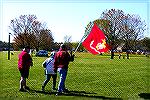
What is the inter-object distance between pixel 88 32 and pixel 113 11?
6023 centimetres

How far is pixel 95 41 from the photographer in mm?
12969

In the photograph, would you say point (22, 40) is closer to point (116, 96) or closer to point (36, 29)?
point (36, 29)

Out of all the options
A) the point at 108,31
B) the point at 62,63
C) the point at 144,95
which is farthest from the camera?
the point at 108,31

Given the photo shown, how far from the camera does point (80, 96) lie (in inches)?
494

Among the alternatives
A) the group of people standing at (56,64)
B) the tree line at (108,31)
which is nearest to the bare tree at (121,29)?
the tree line at (108,31)

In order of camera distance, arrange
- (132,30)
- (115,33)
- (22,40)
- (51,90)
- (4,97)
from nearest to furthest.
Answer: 1. (4,97)
2. (51,90)
3. (115,33)
4. (132,30)
5. (22,40)

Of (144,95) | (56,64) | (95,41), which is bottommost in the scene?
(144,95)

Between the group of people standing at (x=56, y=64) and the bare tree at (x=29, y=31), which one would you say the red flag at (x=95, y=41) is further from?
the bare tree at (x=29, y=31)

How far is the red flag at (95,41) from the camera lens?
12.7 meters

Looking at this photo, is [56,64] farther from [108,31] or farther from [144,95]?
[108,31]

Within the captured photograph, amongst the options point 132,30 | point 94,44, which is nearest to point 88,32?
point 94,44

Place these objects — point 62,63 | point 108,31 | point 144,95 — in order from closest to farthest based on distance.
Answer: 1. point 62,63
2. point 144,95
3. point 108,31

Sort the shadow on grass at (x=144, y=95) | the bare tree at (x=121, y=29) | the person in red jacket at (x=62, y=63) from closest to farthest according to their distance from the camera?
the shadow on grass at (x=144, y=95) < the person in red jacket at (x=62, y=63) < the bare tree at (x=121, y=29)

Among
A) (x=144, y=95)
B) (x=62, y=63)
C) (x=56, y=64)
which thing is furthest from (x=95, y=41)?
(x=144, y=95)
